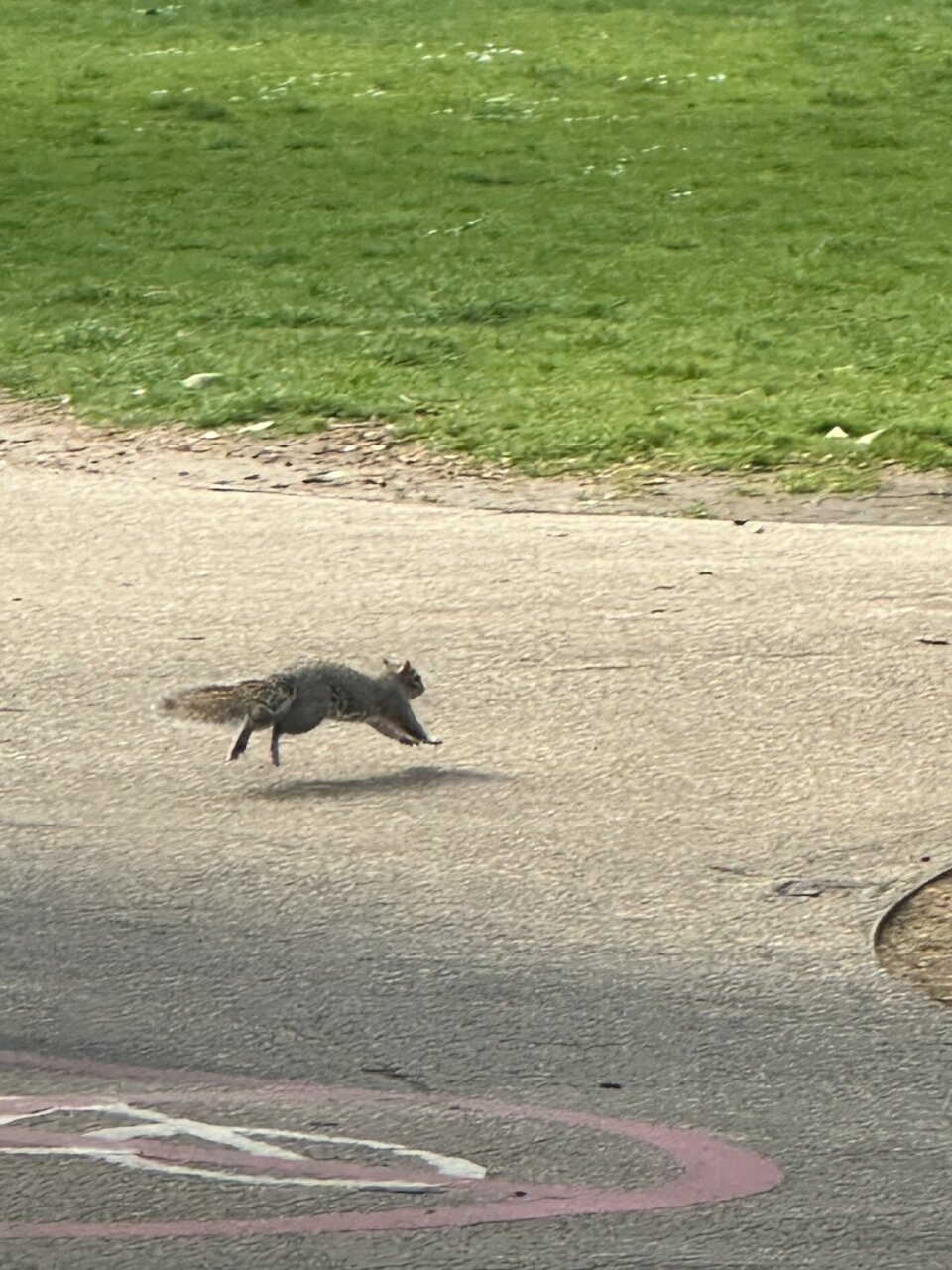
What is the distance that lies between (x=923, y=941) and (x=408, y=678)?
6.19ft

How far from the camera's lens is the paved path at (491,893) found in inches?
170

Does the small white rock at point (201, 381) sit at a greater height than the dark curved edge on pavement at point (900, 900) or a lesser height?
greater

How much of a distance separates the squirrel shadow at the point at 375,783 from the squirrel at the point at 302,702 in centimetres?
11

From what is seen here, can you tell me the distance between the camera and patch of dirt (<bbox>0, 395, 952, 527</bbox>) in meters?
9.22

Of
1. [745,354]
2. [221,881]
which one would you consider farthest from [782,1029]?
[745,354]

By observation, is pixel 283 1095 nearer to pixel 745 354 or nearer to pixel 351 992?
pixel 351 992

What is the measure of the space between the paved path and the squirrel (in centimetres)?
15

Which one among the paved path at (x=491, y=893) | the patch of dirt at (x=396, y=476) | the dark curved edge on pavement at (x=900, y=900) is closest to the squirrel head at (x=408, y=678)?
the paved path at (x=491, y=893)

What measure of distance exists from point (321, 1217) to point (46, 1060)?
92 cm

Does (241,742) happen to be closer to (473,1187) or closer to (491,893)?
(491,893)

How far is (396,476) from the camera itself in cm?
979

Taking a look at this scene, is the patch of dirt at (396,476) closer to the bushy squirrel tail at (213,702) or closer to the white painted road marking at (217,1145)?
the bushy squirrel tail at (213,702)

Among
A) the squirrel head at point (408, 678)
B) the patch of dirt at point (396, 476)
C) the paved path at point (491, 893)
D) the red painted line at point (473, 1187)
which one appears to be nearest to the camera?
the red painted line at point (473, 1187)

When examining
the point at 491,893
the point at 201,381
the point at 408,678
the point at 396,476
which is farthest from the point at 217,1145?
the point at 201,381
